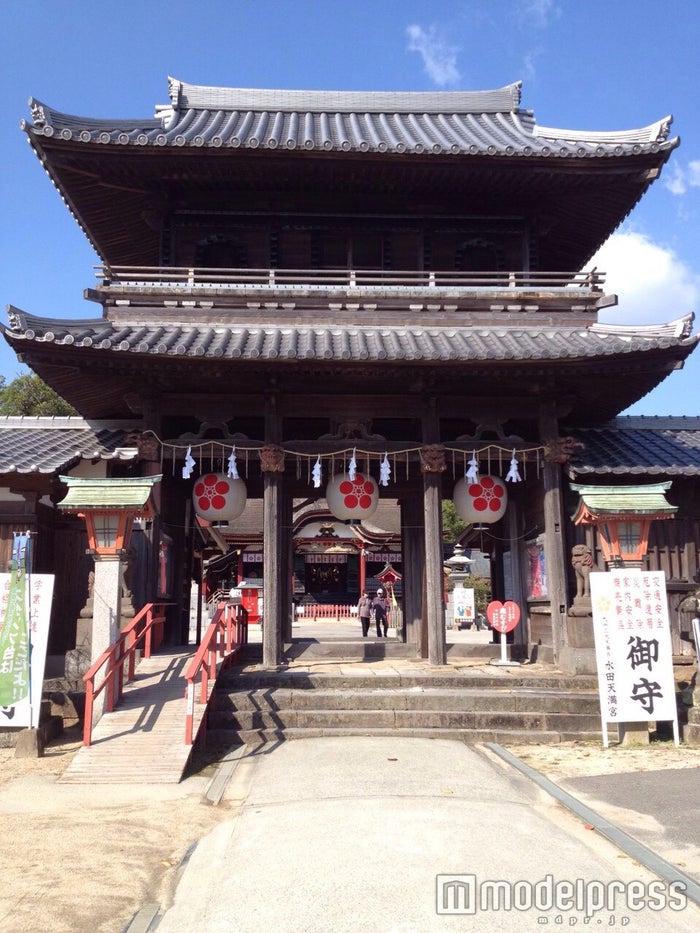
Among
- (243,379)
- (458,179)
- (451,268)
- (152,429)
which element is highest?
(458,179)

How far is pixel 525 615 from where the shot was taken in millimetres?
14062

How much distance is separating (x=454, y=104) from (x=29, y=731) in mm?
17180

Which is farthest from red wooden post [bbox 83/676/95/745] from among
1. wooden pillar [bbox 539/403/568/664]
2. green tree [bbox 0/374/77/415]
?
green tree [bbox 0/374/77/415]

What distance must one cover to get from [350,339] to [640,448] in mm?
5627

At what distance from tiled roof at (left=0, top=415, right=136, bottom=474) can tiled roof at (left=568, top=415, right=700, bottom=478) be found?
25.3ft

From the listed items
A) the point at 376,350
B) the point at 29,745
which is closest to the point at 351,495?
the point at 376,350

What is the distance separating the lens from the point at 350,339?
12.7 m

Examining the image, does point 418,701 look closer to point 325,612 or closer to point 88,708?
point 88,708

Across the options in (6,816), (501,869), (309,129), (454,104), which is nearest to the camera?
(501,869)

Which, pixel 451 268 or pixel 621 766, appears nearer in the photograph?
pixel 621 766

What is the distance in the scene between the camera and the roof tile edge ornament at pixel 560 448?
12.4 metres

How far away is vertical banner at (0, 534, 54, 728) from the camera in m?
9.18

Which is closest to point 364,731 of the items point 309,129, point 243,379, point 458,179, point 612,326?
point 243,379

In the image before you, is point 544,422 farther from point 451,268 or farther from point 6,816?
point 6,816
